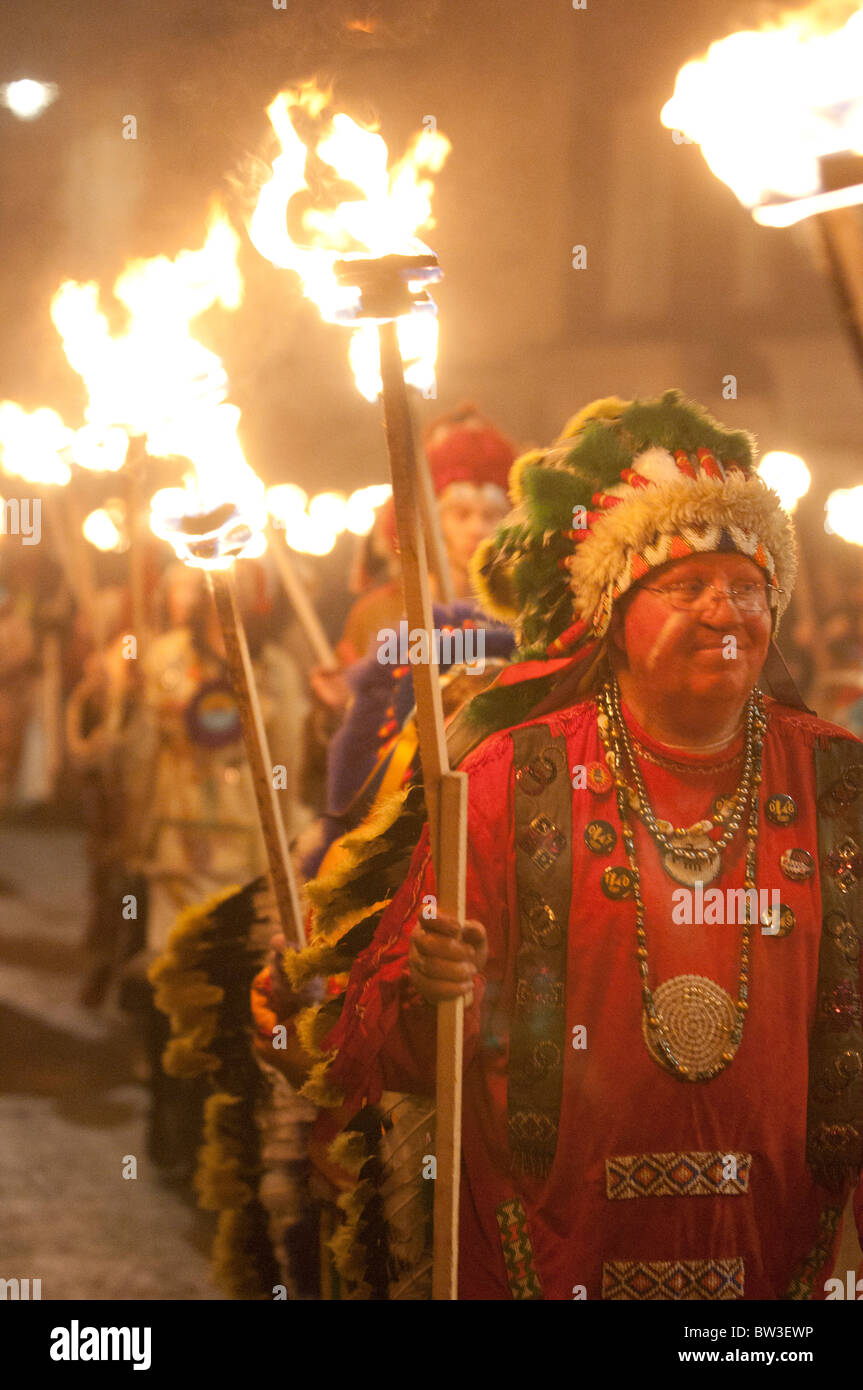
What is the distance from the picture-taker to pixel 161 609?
2.95 m

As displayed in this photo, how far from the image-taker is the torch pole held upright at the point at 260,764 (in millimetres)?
2150

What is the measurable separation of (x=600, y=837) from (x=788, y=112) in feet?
3.59

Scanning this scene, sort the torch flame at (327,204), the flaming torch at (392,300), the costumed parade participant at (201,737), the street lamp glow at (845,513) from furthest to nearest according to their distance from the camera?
the costumed parade participant at (201,737), the street lamp glow at (845,513), the torch flame at (327,204), the flaming torch at (392,300)

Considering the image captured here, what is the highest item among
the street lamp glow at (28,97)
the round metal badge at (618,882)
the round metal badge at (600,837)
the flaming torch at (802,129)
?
the street lamp glow at (28,97)

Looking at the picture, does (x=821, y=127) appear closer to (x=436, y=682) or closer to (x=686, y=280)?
(x=686, y=280)

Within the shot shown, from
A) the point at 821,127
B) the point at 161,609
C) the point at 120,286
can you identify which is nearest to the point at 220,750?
the point at 161,609

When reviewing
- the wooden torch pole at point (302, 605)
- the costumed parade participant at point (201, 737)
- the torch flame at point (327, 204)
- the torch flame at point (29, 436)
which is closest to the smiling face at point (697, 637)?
the torch flame at point (327, 204)

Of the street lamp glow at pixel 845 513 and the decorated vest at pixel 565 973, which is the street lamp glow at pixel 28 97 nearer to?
the decorated vest at pixel 565 973

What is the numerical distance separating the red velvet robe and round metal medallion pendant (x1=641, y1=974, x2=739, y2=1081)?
0.02m

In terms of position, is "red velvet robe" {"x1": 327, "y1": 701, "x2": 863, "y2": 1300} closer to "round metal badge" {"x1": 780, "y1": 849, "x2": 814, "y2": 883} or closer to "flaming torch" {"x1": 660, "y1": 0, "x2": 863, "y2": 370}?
"round metal badge" {"x1": 780, "y1": 849, "x2": 814, "y2": 883}

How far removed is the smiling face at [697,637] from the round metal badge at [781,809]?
7.1 inches

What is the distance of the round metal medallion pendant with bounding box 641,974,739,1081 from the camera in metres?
1.95

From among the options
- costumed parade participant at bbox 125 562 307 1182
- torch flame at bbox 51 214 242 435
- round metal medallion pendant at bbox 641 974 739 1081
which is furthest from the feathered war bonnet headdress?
costumed parade participant at bbox 125 562 307 1182

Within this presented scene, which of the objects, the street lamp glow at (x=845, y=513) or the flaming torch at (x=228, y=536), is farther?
the street lamp glow at (x=845, y=513)
